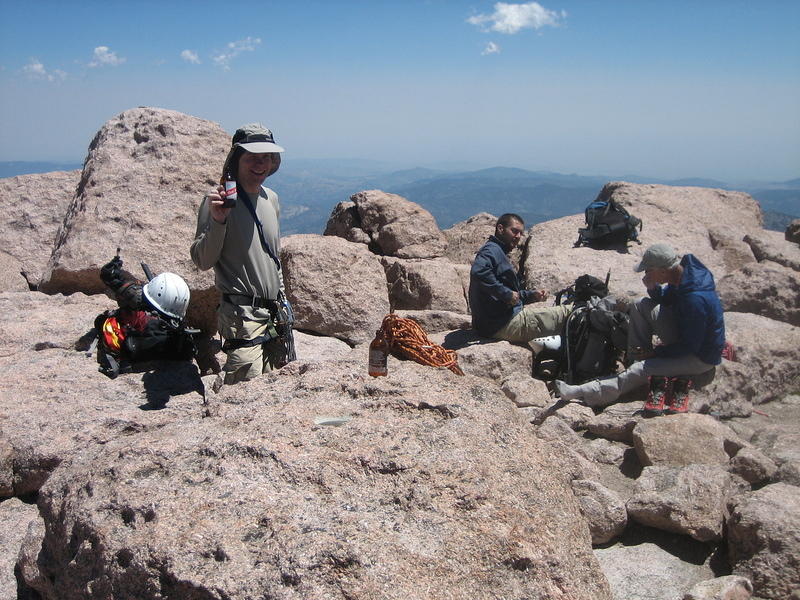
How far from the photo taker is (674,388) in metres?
7.77

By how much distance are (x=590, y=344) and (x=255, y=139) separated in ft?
18.4

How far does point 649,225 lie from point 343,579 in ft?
43.0

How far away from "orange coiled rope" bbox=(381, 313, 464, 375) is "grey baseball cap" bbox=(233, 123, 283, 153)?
181 centimetres

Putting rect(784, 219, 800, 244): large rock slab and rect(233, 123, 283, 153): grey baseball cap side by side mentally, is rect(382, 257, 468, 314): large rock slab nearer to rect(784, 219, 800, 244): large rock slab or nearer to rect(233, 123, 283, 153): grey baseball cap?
rect(233, 123, 283, 153): grey baseball cap

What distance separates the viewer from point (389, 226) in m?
12.9

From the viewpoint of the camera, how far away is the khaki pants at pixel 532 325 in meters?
9.07

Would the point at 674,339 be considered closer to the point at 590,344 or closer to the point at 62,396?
the point at 590,344

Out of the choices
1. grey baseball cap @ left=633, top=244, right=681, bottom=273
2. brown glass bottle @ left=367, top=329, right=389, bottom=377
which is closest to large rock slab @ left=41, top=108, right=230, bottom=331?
brown glass bottle @ left=367, top=329, right=389, bottom=377

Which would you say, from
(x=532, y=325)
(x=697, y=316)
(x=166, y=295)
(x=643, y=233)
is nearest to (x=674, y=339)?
(x=697, y=316)

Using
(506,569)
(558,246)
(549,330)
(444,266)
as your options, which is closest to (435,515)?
(506,569)

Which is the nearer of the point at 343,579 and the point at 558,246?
the point at 343,579

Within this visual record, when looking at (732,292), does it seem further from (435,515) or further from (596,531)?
(435,515)

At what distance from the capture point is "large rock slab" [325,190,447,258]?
41.8 ft

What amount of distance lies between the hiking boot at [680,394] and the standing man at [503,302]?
6.24ft
